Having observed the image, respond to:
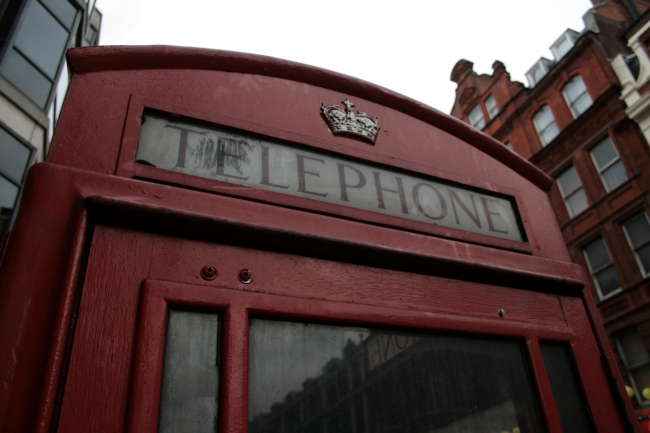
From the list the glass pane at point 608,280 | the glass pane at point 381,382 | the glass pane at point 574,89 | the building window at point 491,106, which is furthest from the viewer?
the building window at point 491,106

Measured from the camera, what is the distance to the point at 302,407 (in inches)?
48.8

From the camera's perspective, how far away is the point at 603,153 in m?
13.9

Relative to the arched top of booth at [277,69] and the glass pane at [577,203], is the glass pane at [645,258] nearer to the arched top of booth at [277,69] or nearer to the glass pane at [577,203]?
the glass pane at [577,203]

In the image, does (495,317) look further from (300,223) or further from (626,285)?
(626,285)

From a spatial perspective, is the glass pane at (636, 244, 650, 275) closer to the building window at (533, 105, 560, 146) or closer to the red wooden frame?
the building window at (533, 105, 560, 146)

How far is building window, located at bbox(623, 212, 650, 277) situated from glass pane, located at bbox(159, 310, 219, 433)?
13509 millimetres

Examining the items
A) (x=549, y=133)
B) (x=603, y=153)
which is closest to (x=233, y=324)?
(x=603, y=153)

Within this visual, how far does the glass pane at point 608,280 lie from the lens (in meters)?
12.7

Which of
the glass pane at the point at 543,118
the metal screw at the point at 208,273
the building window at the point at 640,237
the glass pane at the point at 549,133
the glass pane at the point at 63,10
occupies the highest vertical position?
the glass pane at the point at 543,118

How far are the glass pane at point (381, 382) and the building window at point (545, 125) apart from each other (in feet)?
52.9

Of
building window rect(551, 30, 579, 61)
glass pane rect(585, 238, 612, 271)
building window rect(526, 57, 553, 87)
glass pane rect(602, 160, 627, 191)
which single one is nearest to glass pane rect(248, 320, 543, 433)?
glass pane rect(585, 238, 612, 271)

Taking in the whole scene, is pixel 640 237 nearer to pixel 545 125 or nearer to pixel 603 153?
pixel 603 153

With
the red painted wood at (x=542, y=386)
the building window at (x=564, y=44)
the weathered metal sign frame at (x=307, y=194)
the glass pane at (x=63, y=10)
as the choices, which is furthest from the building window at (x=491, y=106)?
the red painted wood at (x=542, y=386)

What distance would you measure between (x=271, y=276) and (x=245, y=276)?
3.0 inches
